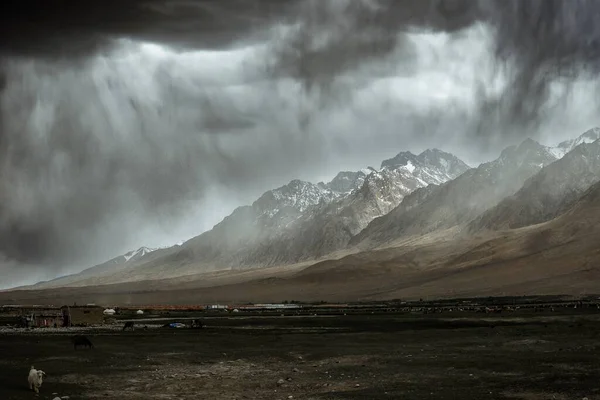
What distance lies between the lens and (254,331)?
8206 cm

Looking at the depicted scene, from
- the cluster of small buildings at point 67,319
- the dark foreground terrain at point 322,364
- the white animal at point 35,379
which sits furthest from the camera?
the cluster of small buildings at point 67,319

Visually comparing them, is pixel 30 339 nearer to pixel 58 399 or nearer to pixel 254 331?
pixel 254 331

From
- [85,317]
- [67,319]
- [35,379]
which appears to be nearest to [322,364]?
[35,379]

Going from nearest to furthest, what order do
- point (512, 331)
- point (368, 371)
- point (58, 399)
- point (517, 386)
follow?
point (58, 399) → point (517, 386) → point (368, 371) → point (512, 331)

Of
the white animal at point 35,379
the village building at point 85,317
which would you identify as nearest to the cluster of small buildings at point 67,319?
the village building at point 85,317

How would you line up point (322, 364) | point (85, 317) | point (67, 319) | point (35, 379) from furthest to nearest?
point (85, 317)
point (67, 319)
point (322, 364)
point (35, 379)

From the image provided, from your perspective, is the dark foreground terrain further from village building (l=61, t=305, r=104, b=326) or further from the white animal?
village building (l=61, t=305, r=104, b=326)

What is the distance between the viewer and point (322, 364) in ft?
158

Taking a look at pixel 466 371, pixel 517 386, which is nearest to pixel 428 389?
pixel 517 386

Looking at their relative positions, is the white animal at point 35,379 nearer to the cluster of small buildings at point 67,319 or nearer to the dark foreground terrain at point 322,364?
the dark foreground terrain at point 322,364

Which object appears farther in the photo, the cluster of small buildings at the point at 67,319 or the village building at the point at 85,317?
the village building at the point at 85,317

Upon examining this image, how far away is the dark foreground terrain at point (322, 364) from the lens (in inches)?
→ 1409

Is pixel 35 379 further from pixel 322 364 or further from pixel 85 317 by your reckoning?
pixel 85 317

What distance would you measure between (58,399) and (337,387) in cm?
1244
